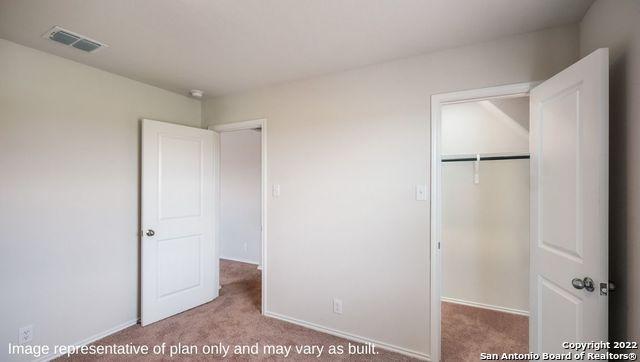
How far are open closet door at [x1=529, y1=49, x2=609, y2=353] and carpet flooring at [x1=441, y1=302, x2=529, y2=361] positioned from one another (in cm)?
62

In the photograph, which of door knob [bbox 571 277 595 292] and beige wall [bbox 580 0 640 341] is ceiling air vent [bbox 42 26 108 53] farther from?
door knob [bbox 571 277 595 292]

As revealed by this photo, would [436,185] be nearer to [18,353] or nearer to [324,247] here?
[324,247]

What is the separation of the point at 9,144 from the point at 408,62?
3.02 m

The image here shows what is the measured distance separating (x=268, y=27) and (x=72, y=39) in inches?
54.9

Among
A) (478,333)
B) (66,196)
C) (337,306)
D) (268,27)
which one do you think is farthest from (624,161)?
(66,196)

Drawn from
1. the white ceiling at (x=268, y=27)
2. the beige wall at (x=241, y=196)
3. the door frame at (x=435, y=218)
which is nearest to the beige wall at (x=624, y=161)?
the white ceiling at (x=268, y=27)

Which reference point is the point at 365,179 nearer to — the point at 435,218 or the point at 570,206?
the point at 435,218

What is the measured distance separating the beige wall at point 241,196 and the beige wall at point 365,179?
6.31 feet

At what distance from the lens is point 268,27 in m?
1.80

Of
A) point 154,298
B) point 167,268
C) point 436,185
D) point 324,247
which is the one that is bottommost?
point 154,298

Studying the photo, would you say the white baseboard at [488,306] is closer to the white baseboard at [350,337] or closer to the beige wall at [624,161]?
the white baseboard at [350,337]

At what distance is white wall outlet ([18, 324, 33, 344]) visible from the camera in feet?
6.50

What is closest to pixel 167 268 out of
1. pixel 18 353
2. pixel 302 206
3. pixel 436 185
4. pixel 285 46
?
pixel 18 353

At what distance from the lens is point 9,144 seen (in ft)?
6.41
